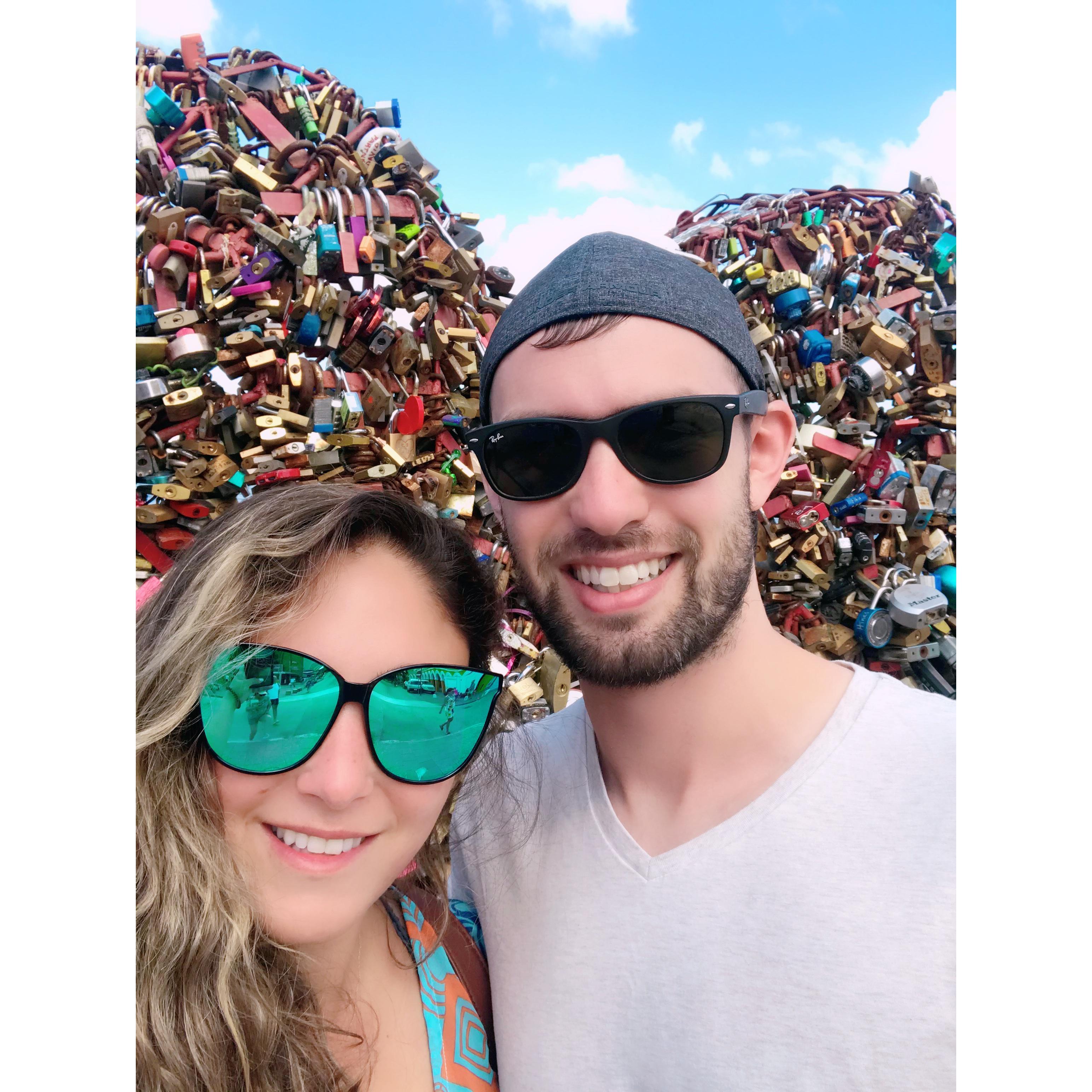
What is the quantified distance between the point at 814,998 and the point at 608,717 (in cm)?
49

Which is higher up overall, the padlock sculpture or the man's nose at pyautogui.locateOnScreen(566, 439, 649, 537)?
the padlock sculpture

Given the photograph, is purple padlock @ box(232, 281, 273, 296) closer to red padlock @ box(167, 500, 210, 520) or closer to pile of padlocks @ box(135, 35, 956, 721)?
pile of padlocks @ box(135, 35, 956, 721)

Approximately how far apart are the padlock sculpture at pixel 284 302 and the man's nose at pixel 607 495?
4.62 ft

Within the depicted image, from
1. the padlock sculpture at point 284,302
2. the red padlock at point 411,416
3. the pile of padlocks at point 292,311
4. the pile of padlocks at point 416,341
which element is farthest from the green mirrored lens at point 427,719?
the red padlock at point 411,416

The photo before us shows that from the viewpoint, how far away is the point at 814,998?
0.86 meters

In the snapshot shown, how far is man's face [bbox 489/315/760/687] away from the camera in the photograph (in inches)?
39.1

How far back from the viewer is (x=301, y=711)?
801 millimetres

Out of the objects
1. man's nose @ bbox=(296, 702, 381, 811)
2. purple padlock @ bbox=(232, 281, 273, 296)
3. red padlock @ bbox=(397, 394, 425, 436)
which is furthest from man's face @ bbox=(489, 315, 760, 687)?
purple padlock @ bbox=(232, 281, 273, 296)

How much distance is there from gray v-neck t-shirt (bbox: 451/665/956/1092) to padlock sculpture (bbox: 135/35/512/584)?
5.26 feet

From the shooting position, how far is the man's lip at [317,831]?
793mm

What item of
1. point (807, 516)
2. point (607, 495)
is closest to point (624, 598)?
point (607, 495)

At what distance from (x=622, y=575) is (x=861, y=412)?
2.06 m
